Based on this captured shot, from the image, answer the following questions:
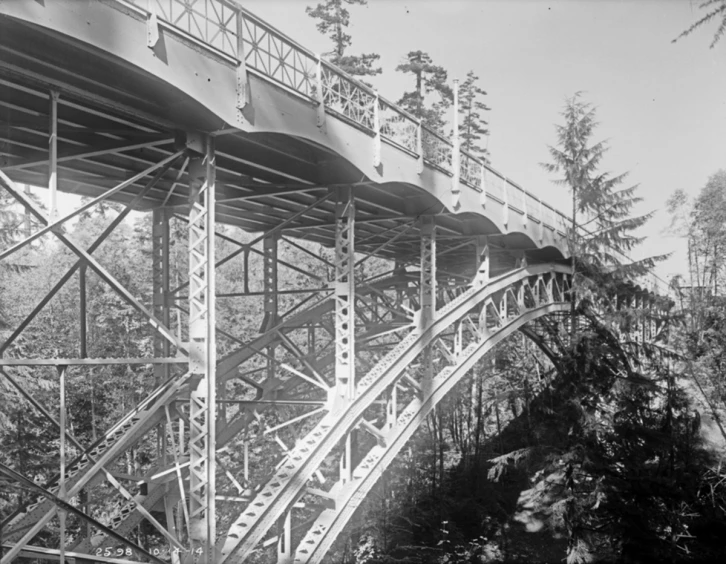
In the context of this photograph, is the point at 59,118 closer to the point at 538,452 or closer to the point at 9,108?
the point at 9,108

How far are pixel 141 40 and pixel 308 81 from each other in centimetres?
291

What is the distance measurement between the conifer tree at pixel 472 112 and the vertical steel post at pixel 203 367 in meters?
28.4

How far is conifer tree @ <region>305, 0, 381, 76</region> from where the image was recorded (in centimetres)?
1997

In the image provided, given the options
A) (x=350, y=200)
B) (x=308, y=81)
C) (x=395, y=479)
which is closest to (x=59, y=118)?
(x=308, y=81)

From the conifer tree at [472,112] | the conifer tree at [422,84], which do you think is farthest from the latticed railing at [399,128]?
the conifer tree at [472,112]

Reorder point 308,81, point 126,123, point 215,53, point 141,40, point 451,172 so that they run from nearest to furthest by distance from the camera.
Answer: point 141,40
point 215,53
point 126,123
point 308,81
point 451,172

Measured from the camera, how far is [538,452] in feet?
47.8

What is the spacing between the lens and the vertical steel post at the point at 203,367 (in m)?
5.98

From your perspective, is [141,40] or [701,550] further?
[701,550]

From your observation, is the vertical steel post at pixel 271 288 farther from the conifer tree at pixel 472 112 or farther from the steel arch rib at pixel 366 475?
the conifer tree at pixel 472 112

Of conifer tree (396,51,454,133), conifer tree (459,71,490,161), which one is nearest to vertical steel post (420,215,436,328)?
conifer tree (396,51,454,133)

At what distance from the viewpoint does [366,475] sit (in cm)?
877

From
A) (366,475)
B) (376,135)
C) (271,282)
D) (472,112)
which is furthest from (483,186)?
(472,112)

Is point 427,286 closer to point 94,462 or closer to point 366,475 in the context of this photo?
point 366,475
